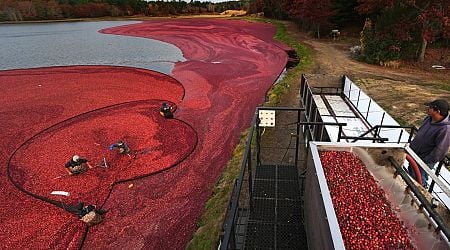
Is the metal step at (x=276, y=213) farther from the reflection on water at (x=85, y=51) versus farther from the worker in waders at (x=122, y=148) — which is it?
the reflection on water at (x=85, y=51)

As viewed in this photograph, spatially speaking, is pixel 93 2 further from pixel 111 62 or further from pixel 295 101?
pixel 295 101

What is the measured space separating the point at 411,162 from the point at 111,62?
91.7 ft

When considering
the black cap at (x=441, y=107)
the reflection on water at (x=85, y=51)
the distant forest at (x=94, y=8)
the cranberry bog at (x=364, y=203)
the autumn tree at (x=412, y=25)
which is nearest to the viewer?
the cranberry bog at (x=364, y=203)

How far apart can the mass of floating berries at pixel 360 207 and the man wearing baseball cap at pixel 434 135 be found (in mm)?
1504

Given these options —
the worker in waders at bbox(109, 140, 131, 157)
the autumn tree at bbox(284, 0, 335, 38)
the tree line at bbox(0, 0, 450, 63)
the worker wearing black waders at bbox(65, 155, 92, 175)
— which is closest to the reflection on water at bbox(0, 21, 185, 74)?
the worker in waders at bbox(109, 140, 131, 157)

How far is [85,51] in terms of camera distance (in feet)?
108

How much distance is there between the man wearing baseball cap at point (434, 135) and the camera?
4.67 metres

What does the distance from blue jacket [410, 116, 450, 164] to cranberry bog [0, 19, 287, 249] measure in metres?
5.40

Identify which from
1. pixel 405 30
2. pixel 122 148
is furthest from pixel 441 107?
pixel 405 30

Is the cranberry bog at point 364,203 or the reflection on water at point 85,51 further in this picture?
the reflection on water at point 85,51

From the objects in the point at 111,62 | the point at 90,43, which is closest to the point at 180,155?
the point at 111,62

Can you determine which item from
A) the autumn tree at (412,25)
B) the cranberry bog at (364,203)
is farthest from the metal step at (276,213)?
the autumn tree at (412,25)

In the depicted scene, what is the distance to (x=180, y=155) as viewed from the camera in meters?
10.5

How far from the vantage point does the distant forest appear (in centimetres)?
6500
